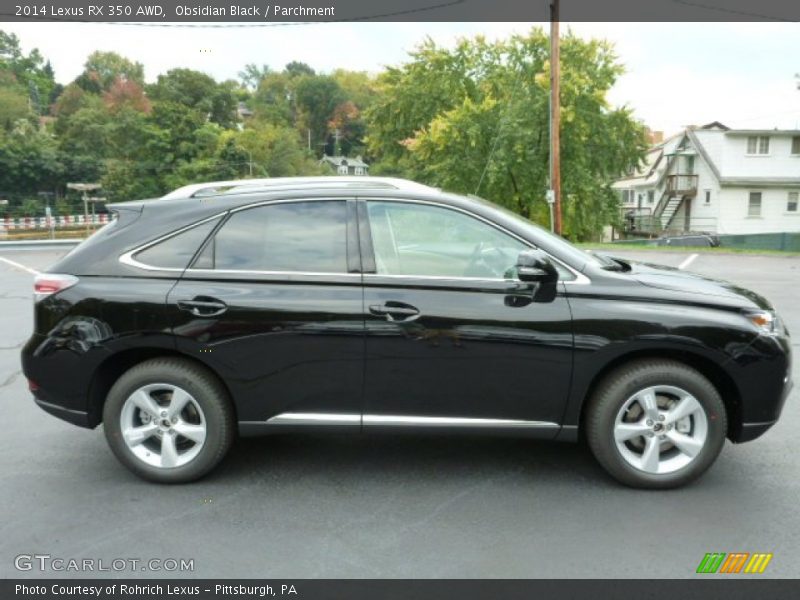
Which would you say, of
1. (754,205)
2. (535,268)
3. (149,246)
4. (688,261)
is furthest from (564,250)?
(754,205)

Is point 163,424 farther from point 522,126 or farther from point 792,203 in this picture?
point 792,203

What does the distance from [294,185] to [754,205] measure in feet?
141

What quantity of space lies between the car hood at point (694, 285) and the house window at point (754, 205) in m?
41.5

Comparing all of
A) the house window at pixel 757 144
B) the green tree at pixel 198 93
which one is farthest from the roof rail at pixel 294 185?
the green tree at pixel 198 93

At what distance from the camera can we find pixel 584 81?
28.9 m

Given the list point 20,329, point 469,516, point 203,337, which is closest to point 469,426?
point 469,516

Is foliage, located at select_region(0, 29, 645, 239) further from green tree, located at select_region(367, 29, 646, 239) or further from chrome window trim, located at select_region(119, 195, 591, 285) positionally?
chrome window trim, located at select_region(119, 195, 591, 285)

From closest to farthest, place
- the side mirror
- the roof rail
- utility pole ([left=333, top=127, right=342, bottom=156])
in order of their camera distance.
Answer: the side mirror < the roof rail < utility pole ([left=333, top=127, right=342, bottom=156])

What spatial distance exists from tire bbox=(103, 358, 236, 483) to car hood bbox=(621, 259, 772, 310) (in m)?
2.52

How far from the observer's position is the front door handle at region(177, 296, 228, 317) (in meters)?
3.75

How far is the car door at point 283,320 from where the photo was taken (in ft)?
12.2

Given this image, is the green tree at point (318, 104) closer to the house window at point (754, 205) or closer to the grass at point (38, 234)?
the house window at point (754, 205)

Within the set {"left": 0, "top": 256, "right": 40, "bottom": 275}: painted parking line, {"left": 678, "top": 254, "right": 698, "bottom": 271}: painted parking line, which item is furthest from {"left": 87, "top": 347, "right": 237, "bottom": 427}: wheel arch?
{"left": 678, "top": 254, "right": 698, "bottom": 271}: painted parking line

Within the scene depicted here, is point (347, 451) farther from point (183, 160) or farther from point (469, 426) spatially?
point (183, 160)
